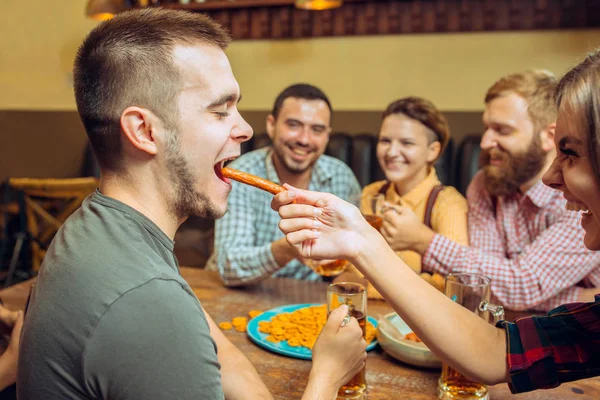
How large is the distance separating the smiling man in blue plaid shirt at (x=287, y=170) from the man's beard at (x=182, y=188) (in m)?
1.06

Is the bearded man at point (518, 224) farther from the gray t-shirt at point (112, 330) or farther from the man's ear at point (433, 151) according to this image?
the gray t-shirt at point (112, 330)

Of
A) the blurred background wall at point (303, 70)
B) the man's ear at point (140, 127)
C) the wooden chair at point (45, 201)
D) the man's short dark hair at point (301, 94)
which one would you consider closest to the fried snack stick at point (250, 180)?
the man's ear at point (140, 127)

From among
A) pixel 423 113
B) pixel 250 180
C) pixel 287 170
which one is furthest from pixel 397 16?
pixel 250 180

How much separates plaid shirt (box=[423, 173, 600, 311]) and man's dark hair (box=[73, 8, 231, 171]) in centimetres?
114

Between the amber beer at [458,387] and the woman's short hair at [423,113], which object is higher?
the woman's short hair at [423,113]

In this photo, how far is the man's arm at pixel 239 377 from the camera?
3.76 feet

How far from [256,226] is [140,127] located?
154 centimetres

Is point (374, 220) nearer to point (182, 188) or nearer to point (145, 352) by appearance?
point (182, 188)

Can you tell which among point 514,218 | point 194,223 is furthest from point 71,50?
point 514,218

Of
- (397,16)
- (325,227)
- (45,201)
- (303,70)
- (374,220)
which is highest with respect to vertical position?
(397,16)

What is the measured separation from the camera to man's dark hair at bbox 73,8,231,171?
102 cm

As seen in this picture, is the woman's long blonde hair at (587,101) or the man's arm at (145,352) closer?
the man's arm at (145,352)

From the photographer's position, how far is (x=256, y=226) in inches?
100

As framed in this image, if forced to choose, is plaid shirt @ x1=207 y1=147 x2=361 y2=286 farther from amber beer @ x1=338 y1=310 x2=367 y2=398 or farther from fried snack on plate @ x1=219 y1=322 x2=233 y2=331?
amber beer @ x1=338 y1=310 x2=367 y2=398
